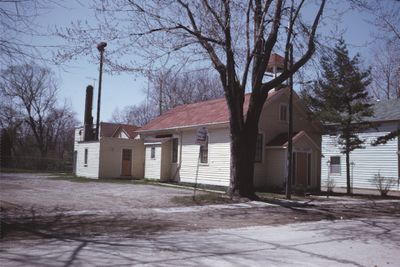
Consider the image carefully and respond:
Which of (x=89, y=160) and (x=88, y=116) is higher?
(x=88, y=116)

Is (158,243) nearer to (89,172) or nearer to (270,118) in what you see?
(270,118)

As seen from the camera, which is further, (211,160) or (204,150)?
(204,150)

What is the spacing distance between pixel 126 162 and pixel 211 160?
27.5 feet

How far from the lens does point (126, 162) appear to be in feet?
107

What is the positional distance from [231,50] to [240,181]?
205 inches

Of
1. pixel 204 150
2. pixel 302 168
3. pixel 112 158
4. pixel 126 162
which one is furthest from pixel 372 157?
pixel 112 158

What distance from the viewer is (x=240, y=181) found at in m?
18.6

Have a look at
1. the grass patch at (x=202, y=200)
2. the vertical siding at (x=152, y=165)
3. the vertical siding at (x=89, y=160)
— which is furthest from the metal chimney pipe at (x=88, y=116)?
the grass patch at (x=202, y=200)

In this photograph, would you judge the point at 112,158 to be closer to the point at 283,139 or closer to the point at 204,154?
the point at 204,154

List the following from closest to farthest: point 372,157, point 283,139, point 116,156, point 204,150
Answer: point 283,139
point 204,150
point 372,157
point 116,156

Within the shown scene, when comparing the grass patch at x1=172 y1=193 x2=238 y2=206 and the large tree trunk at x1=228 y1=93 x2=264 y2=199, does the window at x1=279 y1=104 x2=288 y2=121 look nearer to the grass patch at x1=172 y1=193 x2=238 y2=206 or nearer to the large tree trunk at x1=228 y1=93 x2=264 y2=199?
the large tree trunk at x1=228 y1=93 x2=264 y2=199

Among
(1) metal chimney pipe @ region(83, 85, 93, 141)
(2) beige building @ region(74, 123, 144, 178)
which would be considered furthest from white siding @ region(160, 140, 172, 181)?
(1) metal chimney pipe @ region(83, 85, 93, 141)

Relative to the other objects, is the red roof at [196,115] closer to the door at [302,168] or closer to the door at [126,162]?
the door at [126,162]

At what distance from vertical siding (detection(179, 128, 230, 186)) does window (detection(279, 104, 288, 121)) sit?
3.79 m
